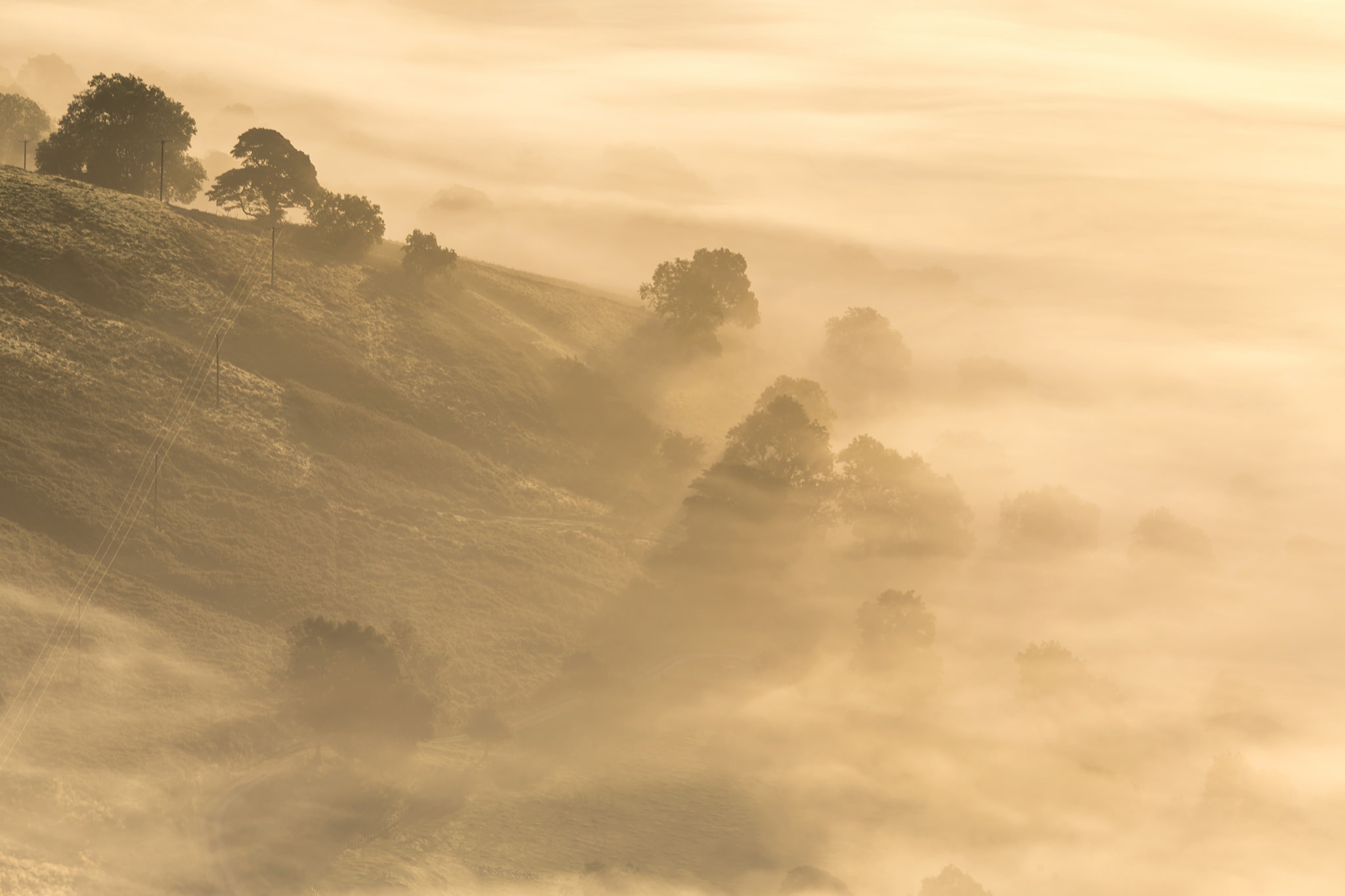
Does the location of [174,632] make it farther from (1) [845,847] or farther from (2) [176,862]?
(1) [845,847]

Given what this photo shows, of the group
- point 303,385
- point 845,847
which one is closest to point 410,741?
point 845,847

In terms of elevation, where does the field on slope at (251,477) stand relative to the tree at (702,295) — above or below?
below

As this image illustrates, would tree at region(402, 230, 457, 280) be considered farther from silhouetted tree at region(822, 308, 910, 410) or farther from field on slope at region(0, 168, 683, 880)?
silhouetted tree at region(822, 308, 910, 410)

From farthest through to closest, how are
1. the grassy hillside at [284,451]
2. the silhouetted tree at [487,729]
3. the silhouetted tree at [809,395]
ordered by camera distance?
the silhouetted tree at [809,395], the grassy hillside at [284,451], the silhouetted tree at [487,729]

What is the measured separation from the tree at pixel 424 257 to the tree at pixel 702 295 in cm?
3328

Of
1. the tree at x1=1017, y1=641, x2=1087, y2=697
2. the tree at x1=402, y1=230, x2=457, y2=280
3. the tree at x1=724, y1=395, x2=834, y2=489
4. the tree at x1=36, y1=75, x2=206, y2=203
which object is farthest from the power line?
the tree at x1=1017, y1=641, x2=1087, y2=697

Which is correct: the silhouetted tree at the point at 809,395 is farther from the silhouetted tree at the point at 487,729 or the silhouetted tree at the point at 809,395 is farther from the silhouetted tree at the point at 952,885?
the silhouetted tree at the point at 952,885

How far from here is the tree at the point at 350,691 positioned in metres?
76.8

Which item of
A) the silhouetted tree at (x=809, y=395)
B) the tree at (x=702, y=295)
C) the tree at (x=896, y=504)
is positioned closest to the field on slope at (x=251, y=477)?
the silhouetted tree at (x=809, y=395)

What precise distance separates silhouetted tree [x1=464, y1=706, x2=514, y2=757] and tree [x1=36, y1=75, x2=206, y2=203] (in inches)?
3717

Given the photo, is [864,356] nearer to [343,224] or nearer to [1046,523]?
[1046,523]

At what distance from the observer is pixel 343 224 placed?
14238 centimetres

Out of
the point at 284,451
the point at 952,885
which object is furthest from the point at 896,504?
the point at 284,451

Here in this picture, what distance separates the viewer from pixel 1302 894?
107375 millimetres
